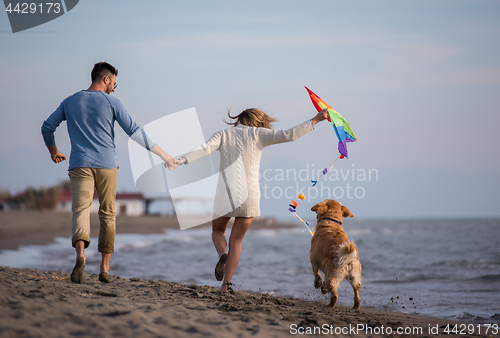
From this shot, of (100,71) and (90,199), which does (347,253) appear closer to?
(90,199)

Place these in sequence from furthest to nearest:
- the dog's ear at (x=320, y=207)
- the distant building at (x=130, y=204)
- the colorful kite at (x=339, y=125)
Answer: the distant building at (x=130, y=204), the dog's ear at (x=320, y=207), the colorful kite at (x=339, y=125)

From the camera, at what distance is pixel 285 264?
1110cm

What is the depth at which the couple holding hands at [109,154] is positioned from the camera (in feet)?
14.1

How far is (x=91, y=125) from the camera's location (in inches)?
169

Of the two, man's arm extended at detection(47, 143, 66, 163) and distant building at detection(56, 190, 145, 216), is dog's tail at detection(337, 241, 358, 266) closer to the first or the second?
man's arm extended at detection(47, 143, 66, 163)

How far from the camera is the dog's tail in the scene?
449 centimetres

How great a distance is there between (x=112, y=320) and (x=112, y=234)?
199 centimetres

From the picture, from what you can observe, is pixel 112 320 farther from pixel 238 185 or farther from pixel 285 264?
pixel 285 264

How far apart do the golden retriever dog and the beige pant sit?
8.13 ft

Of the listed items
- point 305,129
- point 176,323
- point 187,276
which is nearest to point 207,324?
point 176,323

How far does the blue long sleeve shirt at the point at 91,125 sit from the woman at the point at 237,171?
31.4 inches

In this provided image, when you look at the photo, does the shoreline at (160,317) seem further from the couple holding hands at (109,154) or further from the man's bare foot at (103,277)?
the couple holding hands at (109,154)

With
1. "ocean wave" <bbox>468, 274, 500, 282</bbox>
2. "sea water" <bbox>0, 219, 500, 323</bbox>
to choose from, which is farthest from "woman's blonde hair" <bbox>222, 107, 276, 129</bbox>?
"ocean wave" <bbox>468, 274, 500, 282</bbox>

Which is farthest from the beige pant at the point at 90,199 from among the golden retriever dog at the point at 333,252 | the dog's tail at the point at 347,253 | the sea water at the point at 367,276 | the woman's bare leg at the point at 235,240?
the sea water at the point at 367,276
